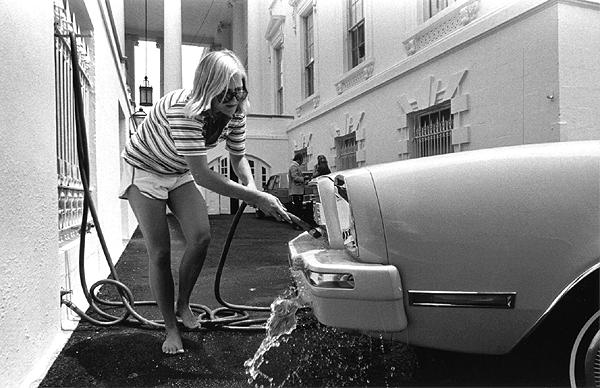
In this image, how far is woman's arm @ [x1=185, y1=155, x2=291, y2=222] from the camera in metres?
2.34

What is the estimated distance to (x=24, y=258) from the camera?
2.06 metres

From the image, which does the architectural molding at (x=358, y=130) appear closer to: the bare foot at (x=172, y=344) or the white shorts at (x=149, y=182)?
the white shorts at (x=149, y=182)

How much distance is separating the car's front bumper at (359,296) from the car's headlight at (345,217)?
0.29 ft

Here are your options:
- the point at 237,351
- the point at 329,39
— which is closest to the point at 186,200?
the point at 237,351

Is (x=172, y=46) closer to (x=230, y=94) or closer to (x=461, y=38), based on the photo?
(x=461, y=38)

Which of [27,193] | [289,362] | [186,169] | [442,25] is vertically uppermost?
[442,25]

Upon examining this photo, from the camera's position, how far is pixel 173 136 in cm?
234

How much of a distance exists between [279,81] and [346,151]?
7914 millimetres

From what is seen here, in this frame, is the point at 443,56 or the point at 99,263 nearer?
the point at 99,263

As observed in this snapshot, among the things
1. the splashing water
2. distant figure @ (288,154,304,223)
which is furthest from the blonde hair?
distant figure @ (288,154,304,223)

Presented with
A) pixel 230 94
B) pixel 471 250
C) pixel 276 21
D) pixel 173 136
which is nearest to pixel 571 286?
pixel 471 250

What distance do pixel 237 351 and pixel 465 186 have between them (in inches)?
62.4

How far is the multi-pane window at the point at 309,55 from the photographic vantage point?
15.0 m

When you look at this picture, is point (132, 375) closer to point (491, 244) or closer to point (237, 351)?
point (237, 351)
